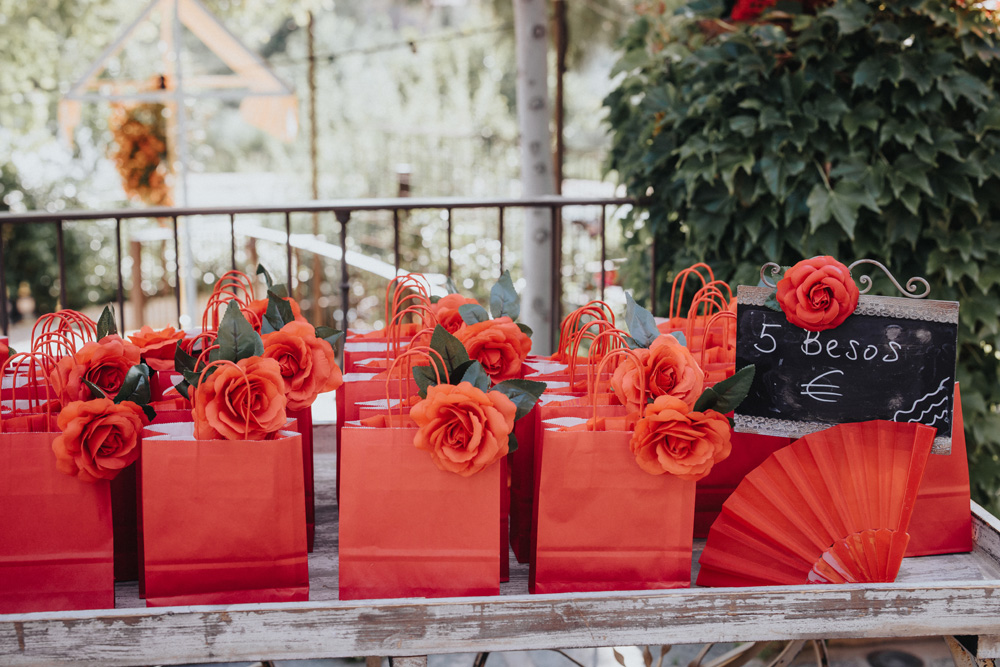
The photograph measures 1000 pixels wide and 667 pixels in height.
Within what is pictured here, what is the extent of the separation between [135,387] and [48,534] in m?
0.20

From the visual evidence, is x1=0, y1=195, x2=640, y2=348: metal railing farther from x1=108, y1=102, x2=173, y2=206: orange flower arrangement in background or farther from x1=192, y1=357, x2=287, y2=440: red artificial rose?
x1=108, y1=102, x2=173, y2=206: orange flower arrangement in background

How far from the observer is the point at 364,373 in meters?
1.22

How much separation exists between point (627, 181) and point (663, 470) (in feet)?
5.27

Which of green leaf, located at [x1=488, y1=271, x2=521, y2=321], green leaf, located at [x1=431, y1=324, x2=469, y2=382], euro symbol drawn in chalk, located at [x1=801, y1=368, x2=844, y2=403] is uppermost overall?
green leaf, located at [x1=488, y1=271, x2=521, y2=321]

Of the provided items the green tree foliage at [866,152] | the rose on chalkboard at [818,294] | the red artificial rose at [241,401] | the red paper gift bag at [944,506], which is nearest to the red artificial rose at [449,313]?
the red artificial rose at [241,401]

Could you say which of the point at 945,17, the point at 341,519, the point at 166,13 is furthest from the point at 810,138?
the point at 166,13

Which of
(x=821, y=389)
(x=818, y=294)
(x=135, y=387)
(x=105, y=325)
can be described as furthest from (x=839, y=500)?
(x=105, y=325)

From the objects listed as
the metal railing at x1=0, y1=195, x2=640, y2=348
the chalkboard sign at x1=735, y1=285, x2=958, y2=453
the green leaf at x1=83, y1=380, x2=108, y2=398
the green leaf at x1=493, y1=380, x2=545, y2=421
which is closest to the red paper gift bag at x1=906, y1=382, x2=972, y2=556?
the chalkboard sign at x1=735, y1=285, x2=958, y2=453

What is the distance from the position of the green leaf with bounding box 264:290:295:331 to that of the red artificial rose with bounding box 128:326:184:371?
0.16 m

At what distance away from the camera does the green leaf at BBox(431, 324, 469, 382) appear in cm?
100

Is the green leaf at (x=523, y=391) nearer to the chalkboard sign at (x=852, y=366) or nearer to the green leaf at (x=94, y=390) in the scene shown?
the chalkboard sign at (x=852, y=366)

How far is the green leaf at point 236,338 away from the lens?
0.98 m

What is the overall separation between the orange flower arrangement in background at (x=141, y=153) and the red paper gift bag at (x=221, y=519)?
4941mm

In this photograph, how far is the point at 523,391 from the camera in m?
0.99
